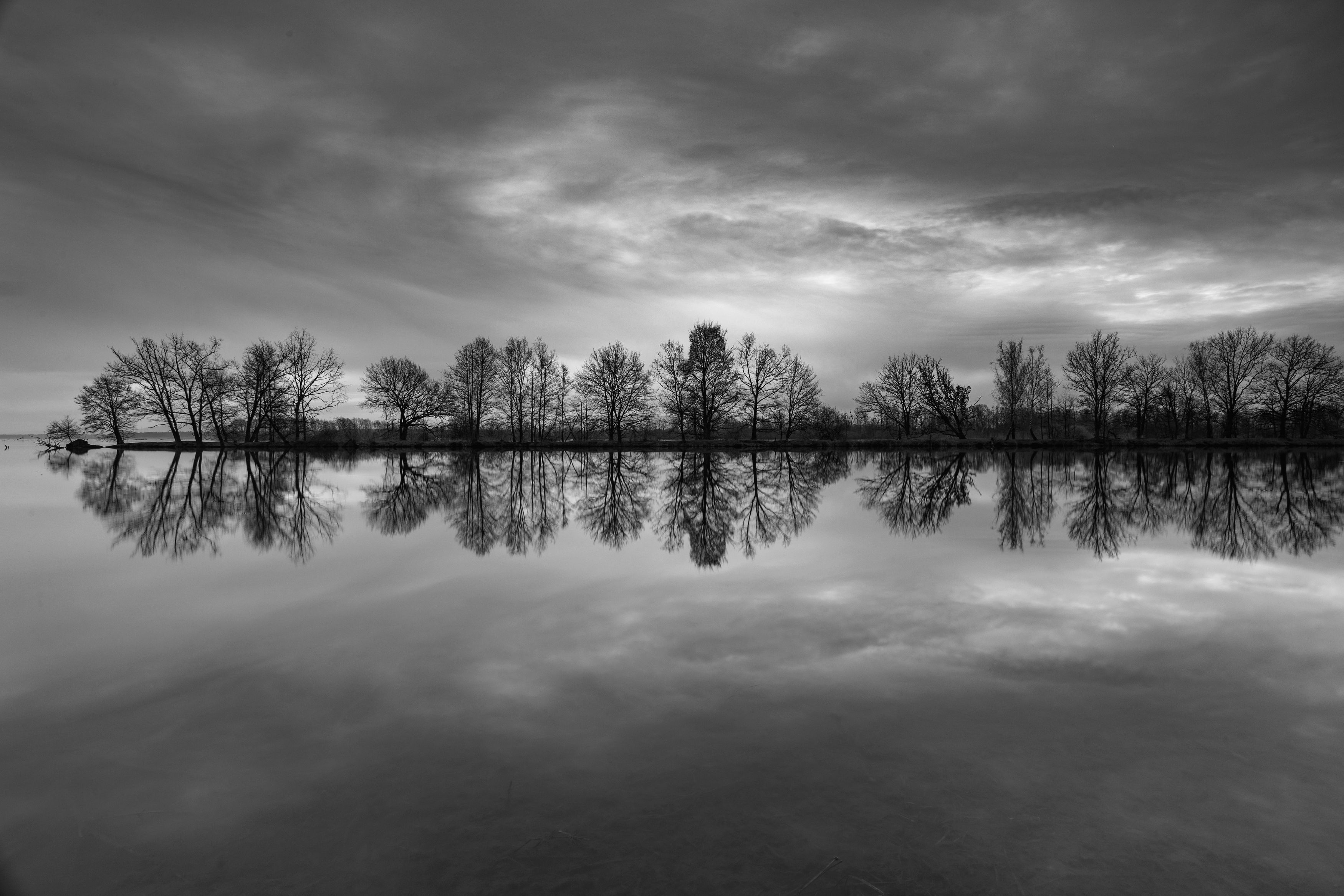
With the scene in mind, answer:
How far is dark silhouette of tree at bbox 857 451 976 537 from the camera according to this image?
1330 centimetres

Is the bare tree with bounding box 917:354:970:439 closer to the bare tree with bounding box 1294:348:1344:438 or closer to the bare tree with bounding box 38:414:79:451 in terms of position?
the bare tree with bounding box 1294:348:1344:438

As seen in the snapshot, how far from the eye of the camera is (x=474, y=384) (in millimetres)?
67250

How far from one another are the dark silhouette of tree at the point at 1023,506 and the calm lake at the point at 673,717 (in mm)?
1014

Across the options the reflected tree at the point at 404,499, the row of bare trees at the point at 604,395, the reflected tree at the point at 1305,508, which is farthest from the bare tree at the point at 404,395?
the reflected tree at the point at 1305,508

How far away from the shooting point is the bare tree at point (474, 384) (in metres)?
66.6

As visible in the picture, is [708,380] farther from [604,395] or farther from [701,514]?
[701,514]

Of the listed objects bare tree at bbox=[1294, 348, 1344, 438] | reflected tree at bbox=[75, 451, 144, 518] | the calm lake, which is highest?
bare tree at bbox=[1294, 348, 1344, 438]

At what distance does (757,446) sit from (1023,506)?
4133 centimetres

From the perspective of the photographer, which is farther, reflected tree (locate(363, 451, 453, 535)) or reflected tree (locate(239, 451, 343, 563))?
reflected tree (locate(363, 451, 453, 535))

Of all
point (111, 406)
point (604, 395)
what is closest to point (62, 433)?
point (111, 406)

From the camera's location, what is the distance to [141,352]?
2306 inches

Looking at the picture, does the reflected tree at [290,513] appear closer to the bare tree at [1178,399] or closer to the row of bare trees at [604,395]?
the row of bare trees at [604,395]

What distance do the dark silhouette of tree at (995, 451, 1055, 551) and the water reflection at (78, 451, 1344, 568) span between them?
8 centimetres

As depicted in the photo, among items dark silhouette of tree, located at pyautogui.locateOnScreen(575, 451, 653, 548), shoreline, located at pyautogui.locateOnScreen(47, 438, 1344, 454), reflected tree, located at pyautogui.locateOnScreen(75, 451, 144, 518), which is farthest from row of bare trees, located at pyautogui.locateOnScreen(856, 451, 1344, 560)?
shoreline, located at pyautogui.locateOnScreen(47, 438, 1344, 454)
